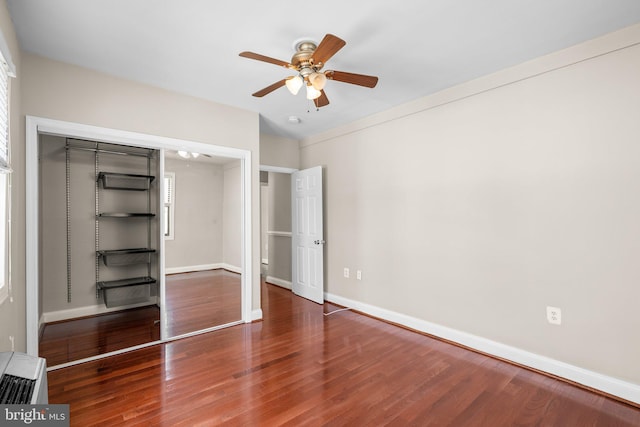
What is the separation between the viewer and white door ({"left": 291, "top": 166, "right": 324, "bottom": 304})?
4.43 meters

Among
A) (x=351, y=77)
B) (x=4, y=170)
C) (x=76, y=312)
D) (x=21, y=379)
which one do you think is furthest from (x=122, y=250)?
(x=351, y=77)

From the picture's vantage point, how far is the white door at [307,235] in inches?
175

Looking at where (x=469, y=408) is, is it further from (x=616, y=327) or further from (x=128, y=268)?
(x=128, y=268)

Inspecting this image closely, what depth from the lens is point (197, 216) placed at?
4.34 metres

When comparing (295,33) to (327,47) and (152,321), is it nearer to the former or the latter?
(327,47)

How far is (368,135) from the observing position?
3977 millimetres

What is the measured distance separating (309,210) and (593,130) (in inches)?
126

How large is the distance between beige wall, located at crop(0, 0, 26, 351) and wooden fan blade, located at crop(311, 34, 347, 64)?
5.94ft

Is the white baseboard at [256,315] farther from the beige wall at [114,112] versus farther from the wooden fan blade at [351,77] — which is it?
the wooden fan blade at [351,77]

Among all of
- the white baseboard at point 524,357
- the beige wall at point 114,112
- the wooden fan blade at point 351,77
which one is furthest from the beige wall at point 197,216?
the white baseboard at point 524,357

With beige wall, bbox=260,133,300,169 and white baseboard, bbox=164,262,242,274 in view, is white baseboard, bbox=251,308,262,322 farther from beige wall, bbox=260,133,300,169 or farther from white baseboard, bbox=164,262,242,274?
beige wall, bbox=260,133,300,169

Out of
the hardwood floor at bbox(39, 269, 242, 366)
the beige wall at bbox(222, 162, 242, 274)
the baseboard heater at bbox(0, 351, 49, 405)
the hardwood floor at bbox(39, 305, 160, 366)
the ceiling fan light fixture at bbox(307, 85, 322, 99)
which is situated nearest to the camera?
the baseboard heater at bbox(0, 351, 49, 405)

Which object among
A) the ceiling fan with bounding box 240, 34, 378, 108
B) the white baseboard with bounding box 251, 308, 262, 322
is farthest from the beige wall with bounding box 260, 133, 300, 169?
the ceiling fan with bounding box 240, 34, 378, 108

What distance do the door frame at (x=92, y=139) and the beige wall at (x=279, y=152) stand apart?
94 centimetres
